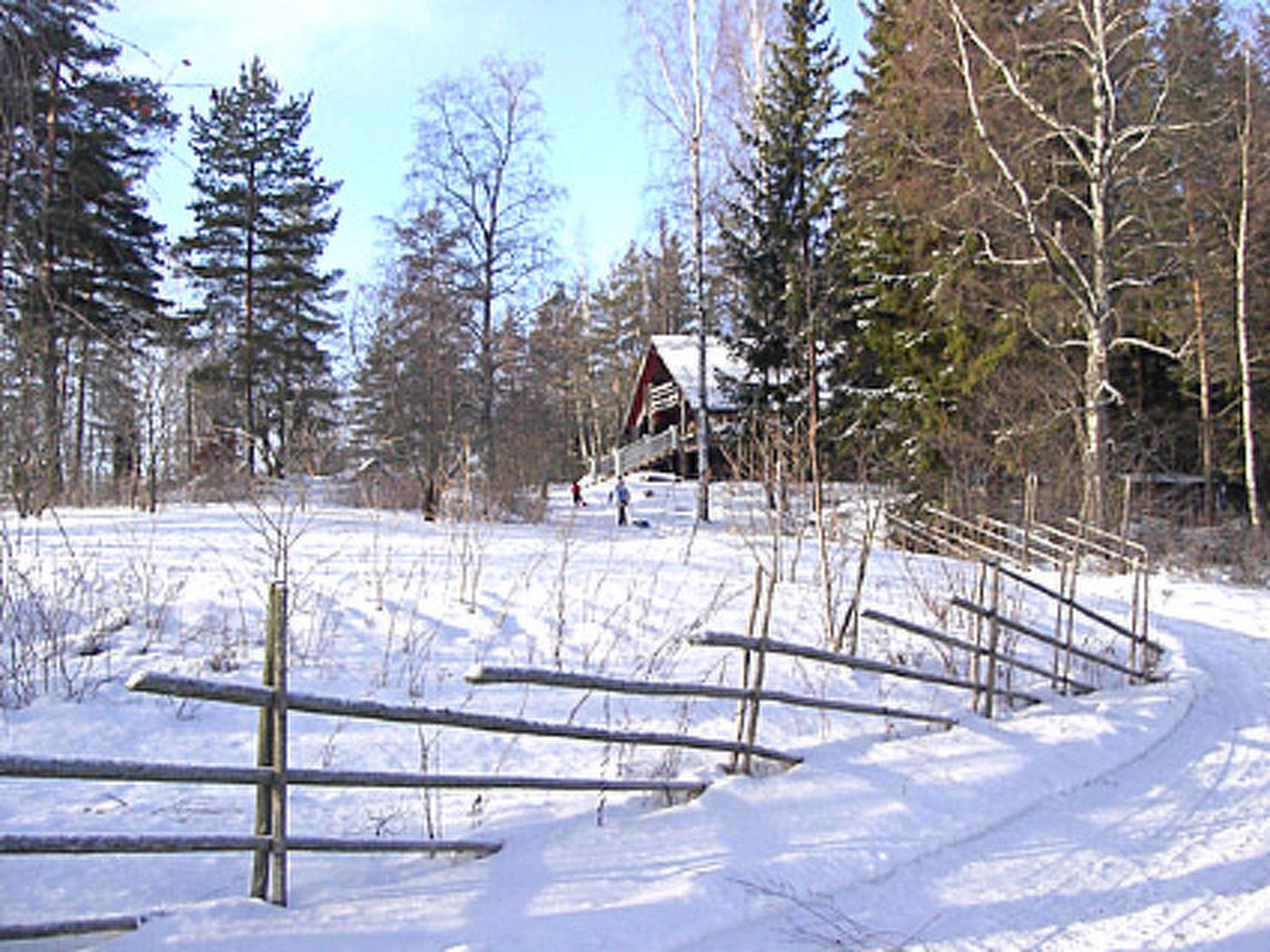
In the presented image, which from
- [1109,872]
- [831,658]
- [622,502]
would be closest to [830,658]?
[831,658]

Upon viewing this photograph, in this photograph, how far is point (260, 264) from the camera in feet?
100

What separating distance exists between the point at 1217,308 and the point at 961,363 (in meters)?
→ 9.02

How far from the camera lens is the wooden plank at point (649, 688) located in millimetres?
3846

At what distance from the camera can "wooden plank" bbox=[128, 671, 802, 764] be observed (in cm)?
308

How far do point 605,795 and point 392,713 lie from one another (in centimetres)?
163

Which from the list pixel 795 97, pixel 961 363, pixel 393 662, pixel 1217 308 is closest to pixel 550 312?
pixel 795 97

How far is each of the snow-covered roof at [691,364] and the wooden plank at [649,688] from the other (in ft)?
81.3

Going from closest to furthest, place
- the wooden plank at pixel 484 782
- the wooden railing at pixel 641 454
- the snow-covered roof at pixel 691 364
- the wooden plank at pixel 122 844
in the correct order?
the wooden plank at pixel 122 844
the wooden plank at pixel 484 782
the snow-covered roof at pixel 691 364
the wooden railing at pixel 641 454

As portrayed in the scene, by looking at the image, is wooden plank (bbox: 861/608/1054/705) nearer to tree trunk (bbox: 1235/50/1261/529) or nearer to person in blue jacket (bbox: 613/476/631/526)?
tree trunk (bbox: 1235/50/1261/529)

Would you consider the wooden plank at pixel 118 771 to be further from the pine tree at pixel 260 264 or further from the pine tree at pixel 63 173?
the pine tree at pixel 260 264

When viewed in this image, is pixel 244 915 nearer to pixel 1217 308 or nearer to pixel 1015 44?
pixel 1015 44

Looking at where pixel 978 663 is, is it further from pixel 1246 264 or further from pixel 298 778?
pixel 1246 264

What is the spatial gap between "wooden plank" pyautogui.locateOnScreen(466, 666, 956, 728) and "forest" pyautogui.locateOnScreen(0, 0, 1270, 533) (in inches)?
140

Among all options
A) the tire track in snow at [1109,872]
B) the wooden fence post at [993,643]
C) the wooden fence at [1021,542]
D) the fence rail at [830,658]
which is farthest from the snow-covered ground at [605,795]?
the wooden fence at [1021,542]
